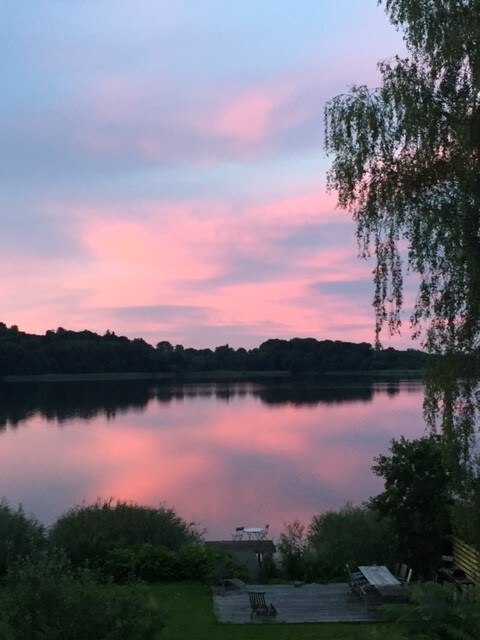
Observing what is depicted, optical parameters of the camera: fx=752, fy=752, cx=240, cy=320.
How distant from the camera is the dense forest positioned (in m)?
121

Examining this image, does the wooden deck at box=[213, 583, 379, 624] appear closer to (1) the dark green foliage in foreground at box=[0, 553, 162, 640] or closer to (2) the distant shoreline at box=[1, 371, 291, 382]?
(1) the dark green foliage in foreground at box=[0, 553, 162, 640]

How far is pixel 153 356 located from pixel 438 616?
130 metres

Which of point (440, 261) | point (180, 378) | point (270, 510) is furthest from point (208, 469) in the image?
point (180, 378)

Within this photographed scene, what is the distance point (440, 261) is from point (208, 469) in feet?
94.2

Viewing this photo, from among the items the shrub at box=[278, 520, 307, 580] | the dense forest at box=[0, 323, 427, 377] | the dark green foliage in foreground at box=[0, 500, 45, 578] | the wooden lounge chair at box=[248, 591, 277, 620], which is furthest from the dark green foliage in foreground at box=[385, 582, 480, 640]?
the dense forest at box=[0, 323, 427, 377]

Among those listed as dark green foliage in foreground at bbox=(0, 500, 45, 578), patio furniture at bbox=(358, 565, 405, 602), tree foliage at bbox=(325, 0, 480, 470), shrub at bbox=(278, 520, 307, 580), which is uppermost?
tree foliage at bbox=(325, 0, 480, 470)

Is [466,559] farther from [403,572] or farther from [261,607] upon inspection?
[261,607]

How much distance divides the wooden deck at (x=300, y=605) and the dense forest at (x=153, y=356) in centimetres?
10148

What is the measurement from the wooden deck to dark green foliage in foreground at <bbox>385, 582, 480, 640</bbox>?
2.41 meters

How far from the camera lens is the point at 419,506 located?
15.7m

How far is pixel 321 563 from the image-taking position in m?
16.4

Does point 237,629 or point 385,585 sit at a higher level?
point 385,585

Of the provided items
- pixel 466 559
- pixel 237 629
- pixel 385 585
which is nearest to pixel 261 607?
pixel 237 629

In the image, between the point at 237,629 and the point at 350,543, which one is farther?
the point at 350,543
